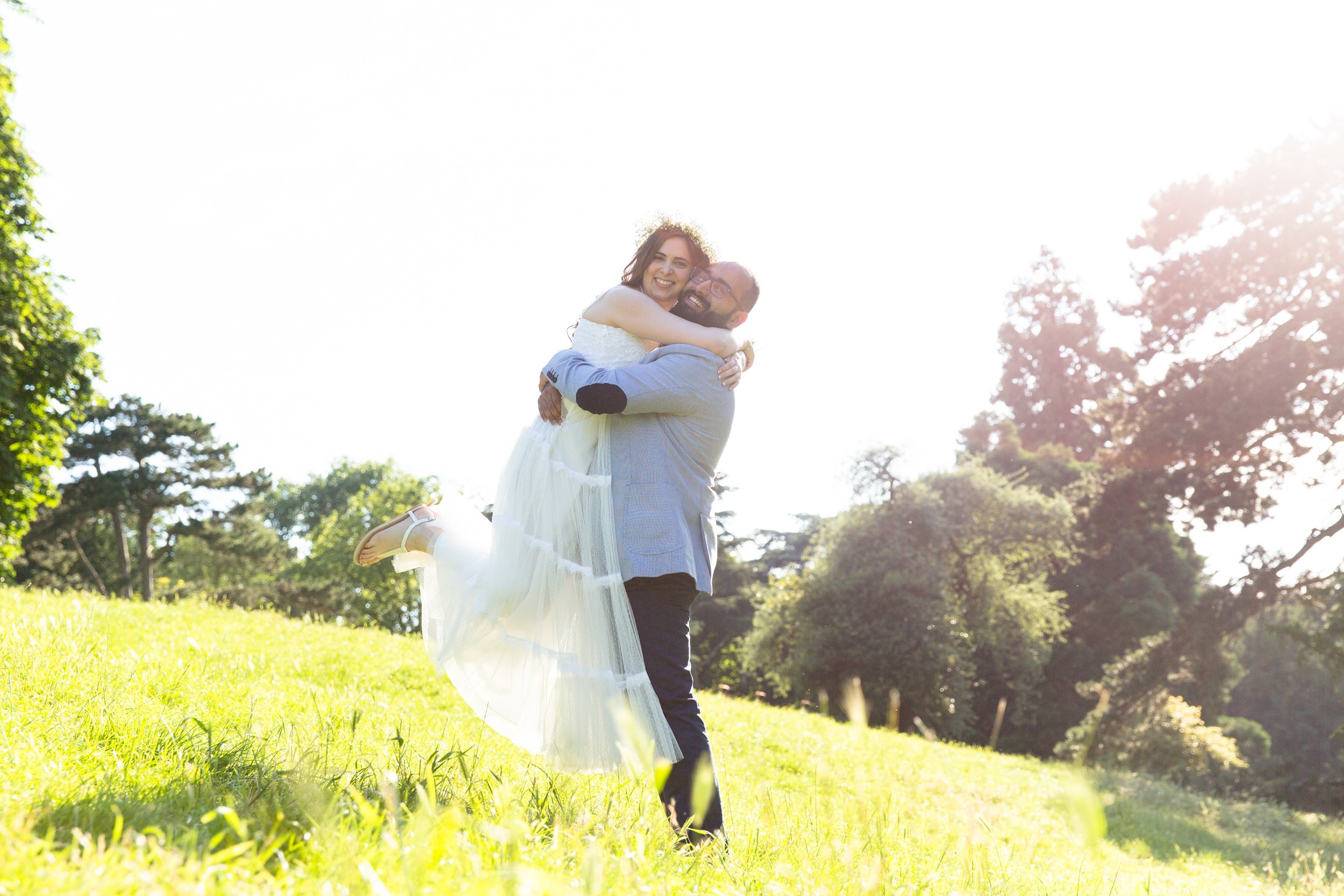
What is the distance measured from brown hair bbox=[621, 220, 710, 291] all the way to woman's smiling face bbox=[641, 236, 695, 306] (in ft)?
0.04

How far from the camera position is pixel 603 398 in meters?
3.14

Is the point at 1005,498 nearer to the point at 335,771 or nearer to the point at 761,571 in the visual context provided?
the point at 761,571

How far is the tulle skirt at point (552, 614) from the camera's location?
10.2 ft

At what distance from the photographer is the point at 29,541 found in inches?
1280

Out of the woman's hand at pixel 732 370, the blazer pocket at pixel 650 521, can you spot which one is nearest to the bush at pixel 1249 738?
the woman's hand at pixel 732 370

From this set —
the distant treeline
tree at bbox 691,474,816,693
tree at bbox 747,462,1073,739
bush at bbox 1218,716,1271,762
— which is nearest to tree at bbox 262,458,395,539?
the distant treeline

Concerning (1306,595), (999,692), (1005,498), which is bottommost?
(999,692)

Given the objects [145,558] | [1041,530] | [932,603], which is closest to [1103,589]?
[1041,530]

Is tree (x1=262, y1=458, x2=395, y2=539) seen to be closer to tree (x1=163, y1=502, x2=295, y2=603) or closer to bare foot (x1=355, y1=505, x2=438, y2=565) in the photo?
tree (x1=163, y1=502, x2=295, y2=603)

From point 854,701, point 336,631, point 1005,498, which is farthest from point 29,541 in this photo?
point 854,701

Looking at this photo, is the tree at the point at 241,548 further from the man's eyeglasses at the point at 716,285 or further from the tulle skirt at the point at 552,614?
the man's eyeglasses at the point at 716,285

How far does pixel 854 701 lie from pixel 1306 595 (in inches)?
791

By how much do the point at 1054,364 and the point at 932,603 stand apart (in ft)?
72.4

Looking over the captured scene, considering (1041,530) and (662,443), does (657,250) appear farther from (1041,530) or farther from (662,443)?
(1041,530)
